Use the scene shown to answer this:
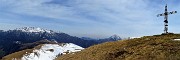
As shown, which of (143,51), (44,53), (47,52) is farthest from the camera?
(47,52)

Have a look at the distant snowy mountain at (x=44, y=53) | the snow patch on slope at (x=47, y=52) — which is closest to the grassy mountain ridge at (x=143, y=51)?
the distant snowy mountain at (x=44, y=53)

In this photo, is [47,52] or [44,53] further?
[47,52]

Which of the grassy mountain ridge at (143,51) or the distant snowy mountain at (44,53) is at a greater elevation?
the grassy mountain ridge at (143,51)

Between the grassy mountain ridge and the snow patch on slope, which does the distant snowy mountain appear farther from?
the grassy mountain ridge

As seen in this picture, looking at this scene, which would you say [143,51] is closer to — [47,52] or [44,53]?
[44,53]

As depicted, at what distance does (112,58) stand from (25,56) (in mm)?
123705

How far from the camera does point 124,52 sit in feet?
136

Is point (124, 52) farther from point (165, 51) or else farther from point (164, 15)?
point (164, 15)

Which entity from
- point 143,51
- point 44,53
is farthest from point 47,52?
point 143,51

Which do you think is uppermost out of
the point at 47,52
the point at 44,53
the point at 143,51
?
the point at 143,51

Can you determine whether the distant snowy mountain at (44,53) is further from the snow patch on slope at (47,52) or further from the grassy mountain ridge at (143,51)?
the grassy mountain ridge at (143,51)

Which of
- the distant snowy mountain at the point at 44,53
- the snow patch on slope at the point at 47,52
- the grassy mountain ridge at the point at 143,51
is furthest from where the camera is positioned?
the snow patch on slope at the point at 47,52

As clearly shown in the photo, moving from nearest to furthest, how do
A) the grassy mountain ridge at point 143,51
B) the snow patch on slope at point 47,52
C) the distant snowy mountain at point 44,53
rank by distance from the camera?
the grassy mountain ridge at point 143,51, the distant snowy mountain at point 44,53, the snow patch on slope at point 47,52

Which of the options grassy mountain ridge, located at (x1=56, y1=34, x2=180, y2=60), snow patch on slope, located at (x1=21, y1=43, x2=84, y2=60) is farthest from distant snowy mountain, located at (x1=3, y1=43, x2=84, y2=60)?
grassy mountain ridge, located at (x1=56, y1=34, x2=180, y2=60)
